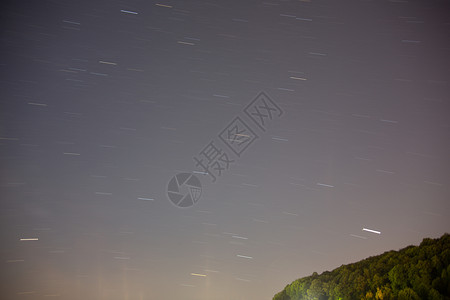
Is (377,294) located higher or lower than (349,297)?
higher

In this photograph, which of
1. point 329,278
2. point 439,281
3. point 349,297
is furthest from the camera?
point 329,278

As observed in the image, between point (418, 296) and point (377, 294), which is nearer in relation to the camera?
point (418, 296)

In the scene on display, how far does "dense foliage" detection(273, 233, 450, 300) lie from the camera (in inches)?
652

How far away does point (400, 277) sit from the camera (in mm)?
18219

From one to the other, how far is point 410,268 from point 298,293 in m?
14.3

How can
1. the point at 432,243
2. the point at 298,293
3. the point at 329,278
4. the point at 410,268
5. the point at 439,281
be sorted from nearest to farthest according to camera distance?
the point at 439,281
the point at 410,268
the point at 432,243
the point at 329,278
the point at 298,293

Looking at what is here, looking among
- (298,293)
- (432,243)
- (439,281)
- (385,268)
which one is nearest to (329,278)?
(298,293)

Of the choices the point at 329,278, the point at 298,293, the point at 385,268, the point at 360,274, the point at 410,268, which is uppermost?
the point at 410,268

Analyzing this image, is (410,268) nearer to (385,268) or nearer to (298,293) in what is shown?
(385,268)

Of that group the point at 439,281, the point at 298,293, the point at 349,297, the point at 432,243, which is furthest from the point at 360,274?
the point at 298,293

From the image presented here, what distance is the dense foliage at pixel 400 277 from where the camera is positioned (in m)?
16.5

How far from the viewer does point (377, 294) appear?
62.0 feet

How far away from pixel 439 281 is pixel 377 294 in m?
3.71

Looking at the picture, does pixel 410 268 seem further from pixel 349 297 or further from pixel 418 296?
pixel 349 297
